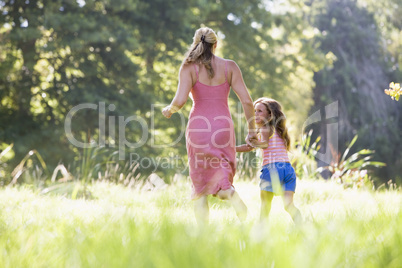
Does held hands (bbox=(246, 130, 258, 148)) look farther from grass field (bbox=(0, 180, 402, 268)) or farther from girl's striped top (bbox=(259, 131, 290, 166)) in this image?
grass field (bbox=(0, 180, 402, 268))

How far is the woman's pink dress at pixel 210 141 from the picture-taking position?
3.80m

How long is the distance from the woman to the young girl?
30 centimetres

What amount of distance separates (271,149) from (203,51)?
3.62ft

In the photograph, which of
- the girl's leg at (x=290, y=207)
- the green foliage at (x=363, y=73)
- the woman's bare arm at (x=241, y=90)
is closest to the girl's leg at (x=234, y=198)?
the girl's leg at (x=290, y=207)

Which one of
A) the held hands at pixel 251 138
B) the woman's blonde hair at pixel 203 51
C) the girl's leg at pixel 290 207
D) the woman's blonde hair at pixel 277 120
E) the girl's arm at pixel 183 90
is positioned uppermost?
the woman's blonde hair at pixel 203 51

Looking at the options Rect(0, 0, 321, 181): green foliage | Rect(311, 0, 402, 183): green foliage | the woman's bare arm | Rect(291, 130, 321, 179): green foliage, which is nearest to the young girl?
the woman's bare arm

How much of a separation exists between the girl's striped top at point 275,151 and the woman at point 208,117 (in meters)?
0.39

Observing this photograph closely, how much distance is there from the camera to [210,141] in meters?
3.80

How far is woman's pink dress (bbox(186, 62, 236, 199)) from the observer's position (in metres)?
3.80

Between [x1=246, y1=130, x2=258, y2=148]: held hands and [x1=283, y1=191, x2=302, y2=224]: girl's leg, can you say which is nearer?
[x1=283, y1=191, x2=302, y2=224]: girl's leg

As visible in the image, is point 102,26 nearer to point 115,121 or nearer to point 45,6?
point 45,6

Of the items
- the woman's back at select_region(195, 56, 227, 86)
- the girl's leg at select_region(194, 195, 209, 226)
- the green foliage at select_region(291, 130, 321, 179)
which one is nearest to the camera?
the girl's leg at select_region(194, 195, 209, 226)

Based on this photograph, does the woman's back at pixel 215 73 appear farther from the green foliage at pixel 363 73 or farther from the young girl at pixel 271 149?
the green foliage at pixel 363 73

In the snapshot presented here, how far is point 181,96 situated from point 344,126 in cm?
1972
